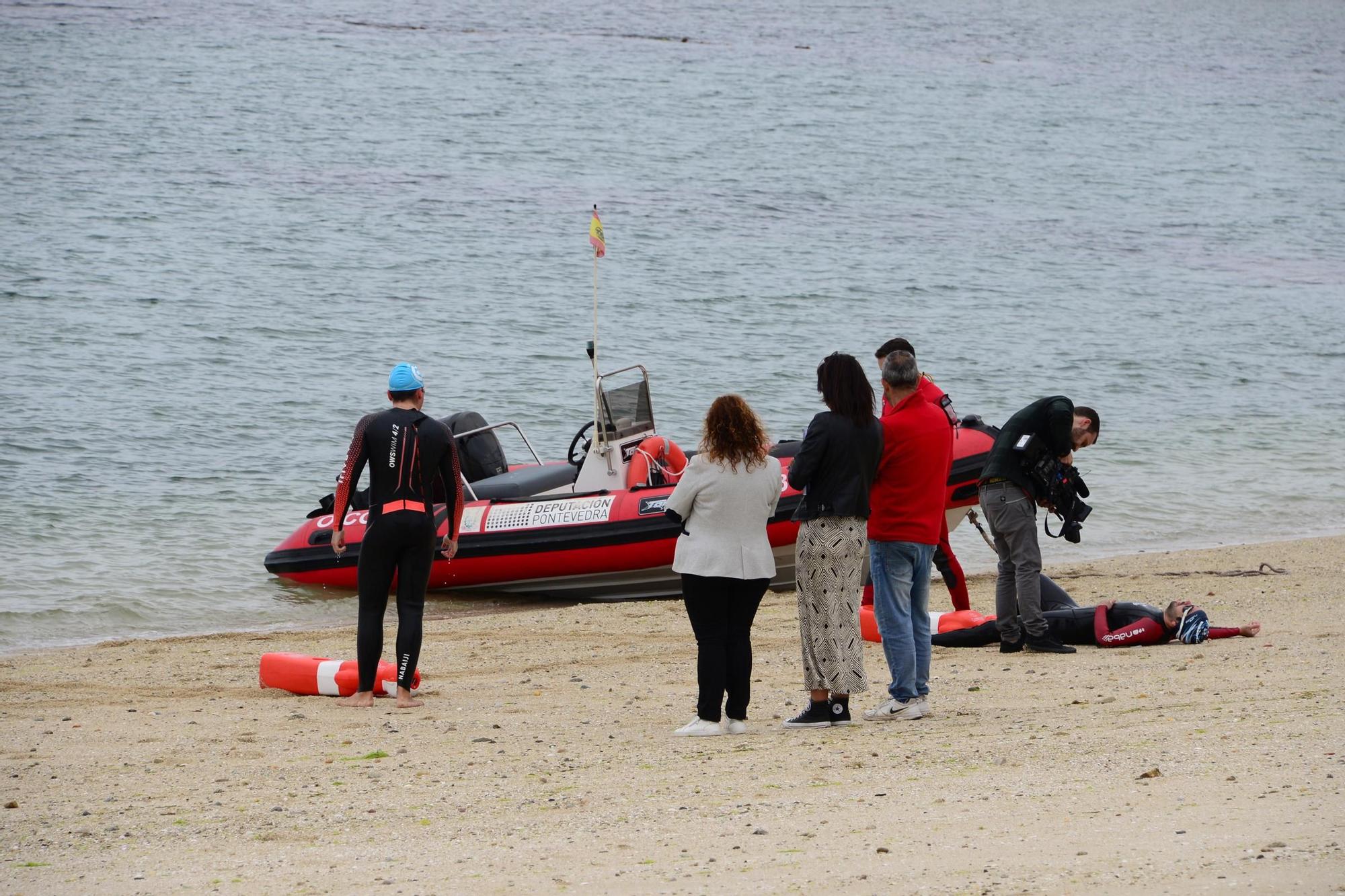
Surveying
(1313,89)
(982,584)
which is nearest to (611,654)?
(982,584)

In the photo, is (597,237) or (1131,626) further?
(597,237)

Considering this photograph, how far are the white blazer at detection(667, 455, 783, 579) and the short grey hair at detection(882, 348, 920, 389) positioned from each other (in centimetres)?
54

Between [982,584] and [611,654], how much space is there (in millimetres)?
3343

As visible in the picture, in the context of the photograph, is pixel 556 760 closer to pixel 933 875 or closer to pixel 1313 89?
pixel 933 875

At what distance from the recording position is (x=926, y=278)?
27.1 meters

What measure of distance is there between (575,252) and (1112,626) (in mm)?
22561

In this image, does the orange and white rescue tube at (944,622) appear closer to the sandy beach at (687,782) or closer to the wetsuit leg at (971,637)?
the wetsuit leg at (971,637)

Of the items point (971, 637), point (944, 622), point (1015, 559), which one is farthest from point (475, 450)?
point (1015, 559)

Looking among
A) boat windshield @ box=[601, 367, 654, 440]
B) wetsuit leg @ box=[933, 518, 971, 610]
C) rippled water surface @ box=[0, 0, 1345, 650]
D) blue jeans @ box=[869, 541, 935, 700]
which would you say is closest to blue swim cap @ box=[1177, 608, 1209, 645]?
wetsuit leg @ box=[933, 518, 971, 610]

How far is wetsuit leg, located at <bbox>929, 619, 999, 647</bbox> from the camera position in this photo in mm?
7094

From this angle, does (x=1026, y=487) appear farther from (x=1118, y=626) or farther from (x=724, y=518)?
(x=724, y=518)

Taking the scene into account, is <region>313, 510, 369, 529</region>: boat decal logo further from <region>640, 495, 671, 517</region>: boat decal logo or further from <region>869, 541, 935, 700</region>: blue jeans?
<region>869, 541, 935, 700</region>: blue jeans

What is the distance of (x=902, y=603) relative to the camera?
5.39 metres

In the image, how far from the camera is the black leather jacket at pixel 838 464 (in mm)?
5105
